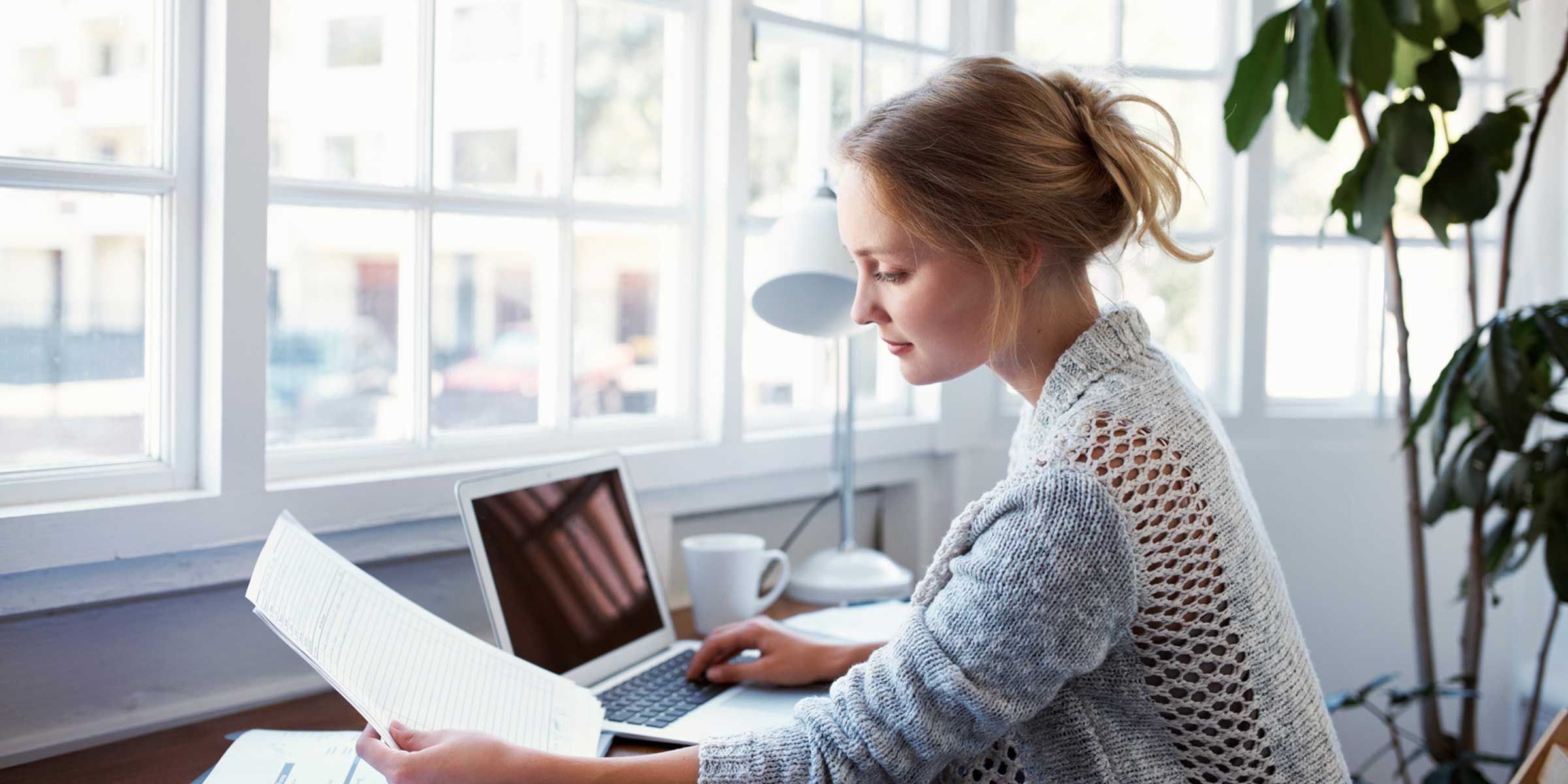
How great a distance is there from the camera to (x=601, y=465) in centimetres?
160

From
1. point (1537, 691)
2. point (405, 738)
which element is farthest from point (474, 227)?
point (1537, 691)

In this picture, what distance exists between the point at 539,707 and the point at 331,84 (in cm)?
90

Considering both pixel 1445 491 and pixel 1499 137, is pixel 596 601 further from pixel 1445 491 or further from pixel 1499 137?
pixel 1499 137

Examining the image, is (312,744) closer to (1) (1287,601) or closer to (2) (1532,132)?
(1) (1287,601)

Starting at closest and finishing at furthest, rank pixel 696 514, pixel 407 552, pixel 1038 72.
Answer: pixel 1038 72
pixel 407 552
pixel 696 514

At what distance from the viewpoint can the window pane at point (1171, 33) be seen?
2.60 metres

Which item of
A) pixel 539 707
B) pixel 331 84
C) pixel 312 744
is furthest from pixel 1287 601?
pixel 331 84

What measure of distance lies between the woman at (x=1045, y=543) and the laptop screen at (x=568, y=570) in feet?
1.33

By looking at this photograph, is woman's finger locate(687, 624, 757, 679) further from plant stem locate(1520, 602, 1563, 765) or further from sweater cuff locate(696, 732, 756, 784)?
plant stem locate(1520, 602, 1563, 765)

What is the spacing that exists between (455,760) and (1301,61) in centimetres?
165

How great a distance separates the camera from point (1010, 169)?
3.49 ft

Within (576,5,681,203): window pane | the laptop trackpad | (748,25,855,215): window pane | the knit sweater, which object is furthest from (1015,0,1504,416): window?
the knit sweater

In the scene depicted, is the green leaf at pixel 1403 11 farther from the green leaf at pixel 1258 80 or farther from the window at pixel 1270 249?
the window at pixel 1270 249

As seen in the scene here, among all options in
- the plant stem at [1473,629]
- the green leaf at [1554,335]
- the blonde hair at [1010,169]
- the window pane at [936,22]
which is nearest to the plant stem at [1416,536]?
the plant stem at [1473,629]
